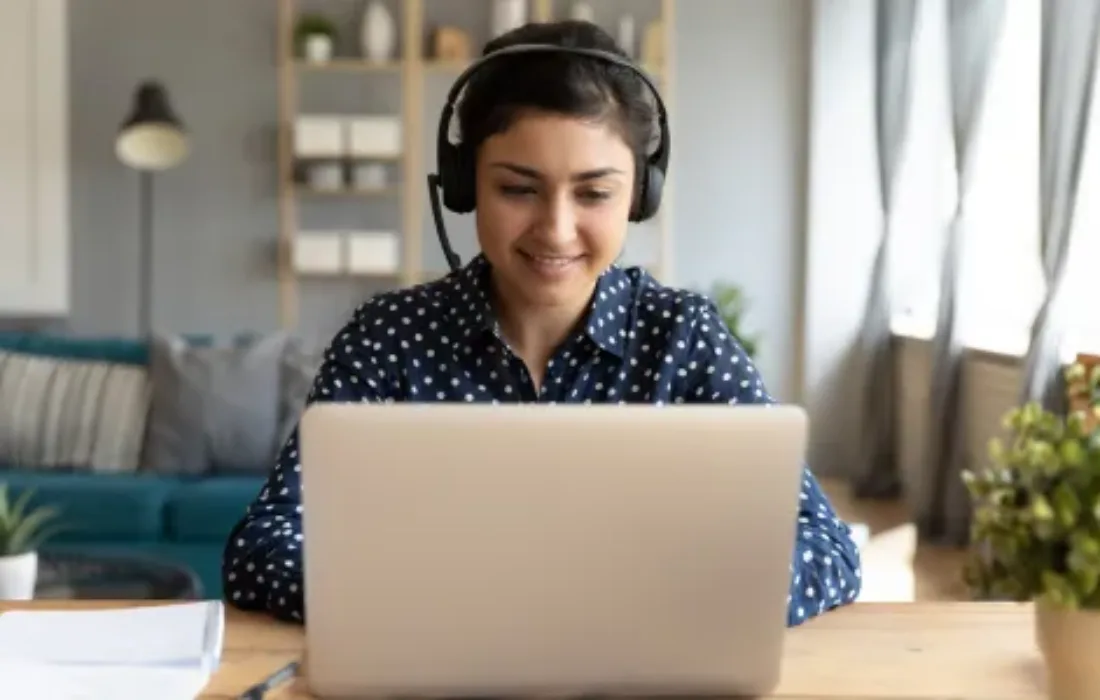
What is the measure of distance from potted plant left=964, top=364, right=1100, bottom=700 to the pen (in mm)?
523

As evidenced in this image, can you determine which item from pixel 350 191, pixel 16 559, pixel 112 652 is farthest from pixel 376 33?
pixel 112 652

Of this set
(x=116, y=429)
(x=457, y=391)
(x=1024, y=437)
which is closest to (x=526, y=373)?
(x=457, y=391)

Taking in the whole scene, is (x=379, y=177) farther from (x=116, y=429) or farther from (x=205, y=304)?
(x=116, y=429)

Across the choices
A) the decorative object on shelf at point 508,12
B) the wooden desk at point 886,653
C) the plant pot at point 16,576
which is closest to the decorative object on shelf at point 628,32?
the decorative object on shelf at point 508,12

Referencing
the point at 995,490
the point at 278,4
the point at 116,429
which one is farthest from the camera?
the point at 278,4

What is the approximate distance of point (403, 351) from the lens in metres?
1.55

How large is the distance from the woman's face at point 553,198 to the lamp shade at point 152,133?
13.1 feet

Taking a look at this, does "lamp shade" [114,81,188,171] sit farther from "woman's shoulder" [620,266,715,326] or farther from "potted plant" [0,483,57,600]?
"woman's shoulder" [620,266,715,326]

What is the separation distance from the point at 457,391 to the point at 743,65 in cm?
448

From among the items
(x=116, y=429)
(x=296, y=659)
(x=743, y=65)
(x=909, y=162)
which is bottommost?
(x=116, y=429)

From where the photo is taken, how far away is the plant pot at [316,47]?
5.48m

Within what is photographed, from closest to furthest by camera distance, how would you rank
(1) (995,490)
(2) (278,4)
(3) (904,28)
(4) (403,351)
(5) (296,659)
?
(1) (995,490) → (5) (296,659) → (4) (403,351) → (3) (904,28) → (2) (278,4)

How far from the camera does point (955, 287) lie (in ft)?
15.3

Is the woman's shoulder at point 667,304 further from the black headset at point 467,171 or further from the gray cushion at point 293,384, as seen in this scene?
the gray cushion at point 293,384
